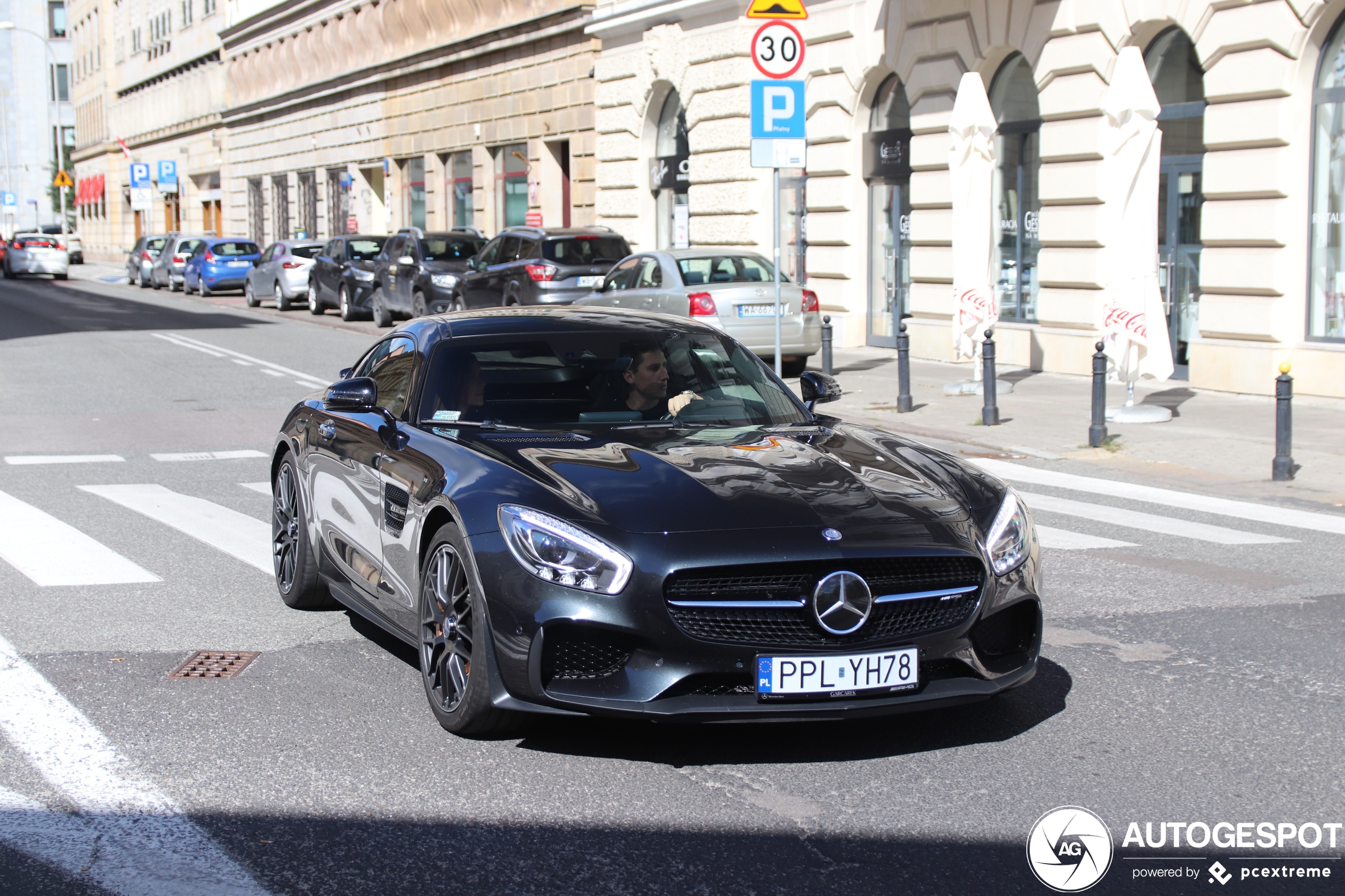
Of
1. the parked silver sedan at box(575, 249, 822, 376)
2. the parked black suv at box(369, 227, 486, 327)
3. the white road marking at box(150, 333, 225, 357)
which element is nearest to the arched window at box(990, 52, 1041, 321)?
the parked silver sedan at box(575, 249, 822, 376)

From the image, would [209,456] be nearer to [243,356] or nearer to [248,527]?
[248,527]

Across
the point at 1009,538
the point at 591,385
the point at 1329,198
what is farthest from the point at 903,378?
the point at 1009,538

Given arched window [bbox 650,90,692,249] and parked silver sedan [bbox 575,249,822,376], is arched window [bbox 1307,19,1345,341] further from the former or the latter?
arched window [bbox 650,90,692,249]

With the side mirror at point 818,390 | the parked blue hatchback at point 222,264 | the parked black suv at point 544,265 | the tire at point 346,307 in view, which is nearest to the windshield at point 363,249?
the tire at point 346,307

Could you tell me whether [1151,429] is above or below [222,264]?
below

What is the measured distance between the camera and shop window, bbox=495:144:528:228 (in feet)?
115

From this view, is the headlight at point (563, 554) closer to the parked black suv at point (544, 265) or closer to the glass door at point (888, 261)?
the glass door at point (888, 261)

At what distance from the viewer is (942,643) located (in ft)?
15.1

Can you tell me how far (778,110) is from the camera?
14570 millimetres

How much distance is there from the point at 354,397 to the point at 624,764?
198cm

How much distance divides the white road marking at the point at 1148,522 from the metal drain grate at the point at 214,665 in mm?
5344

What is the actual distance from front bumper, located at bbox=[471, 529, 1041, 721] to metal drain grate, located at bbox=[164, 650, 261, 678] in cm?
169

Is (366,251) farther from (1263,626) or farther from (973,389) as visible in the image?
(1263,626)

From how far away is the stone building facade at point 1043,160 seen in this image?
1548 cm
